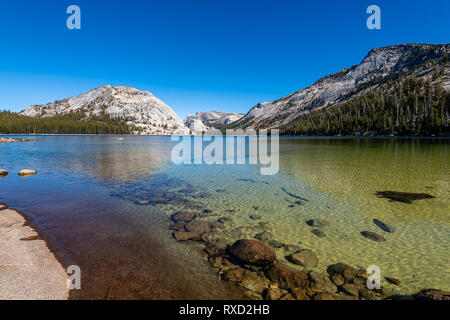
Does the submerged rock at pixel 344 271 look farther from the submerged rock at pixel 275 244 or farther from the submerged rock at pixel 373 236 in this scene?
the submerged rock at pixel 373 236

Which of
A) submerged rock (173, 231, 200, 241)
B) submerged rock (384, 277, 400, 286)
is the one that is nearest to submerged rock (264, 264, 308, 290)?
submerged rock (384, 277, 400, 286)

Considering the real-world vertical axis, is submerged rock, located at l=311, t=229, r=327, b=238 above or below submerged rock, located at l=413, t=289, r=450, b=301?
above

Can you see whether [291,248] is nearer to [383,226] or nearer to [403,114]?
[383,226]

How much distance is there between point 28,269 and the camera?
7355 mm

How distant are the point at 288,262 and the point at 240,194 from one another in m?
9.99

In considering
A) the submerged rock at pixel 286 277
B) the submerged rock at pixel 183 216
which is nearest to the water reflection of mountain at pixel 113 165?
the submerged rock at pixel 183 216

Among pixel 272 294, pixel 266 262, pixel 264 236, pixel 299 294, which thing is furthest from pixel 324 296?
pixel 264 236

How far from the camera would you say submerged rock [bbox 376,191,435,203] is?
1650cm

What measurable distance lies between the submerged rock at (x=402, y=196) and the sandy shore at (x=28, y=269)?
21165mm

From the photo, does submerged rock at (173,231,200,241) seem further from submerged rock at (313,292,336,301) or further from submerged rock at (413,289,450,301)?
submerged rock at (413,289,450,301)

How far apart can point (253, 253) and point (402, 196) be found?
51.8 ft

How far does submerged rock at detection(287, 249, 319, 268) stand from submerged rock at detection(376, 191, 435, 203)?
12.0 m
